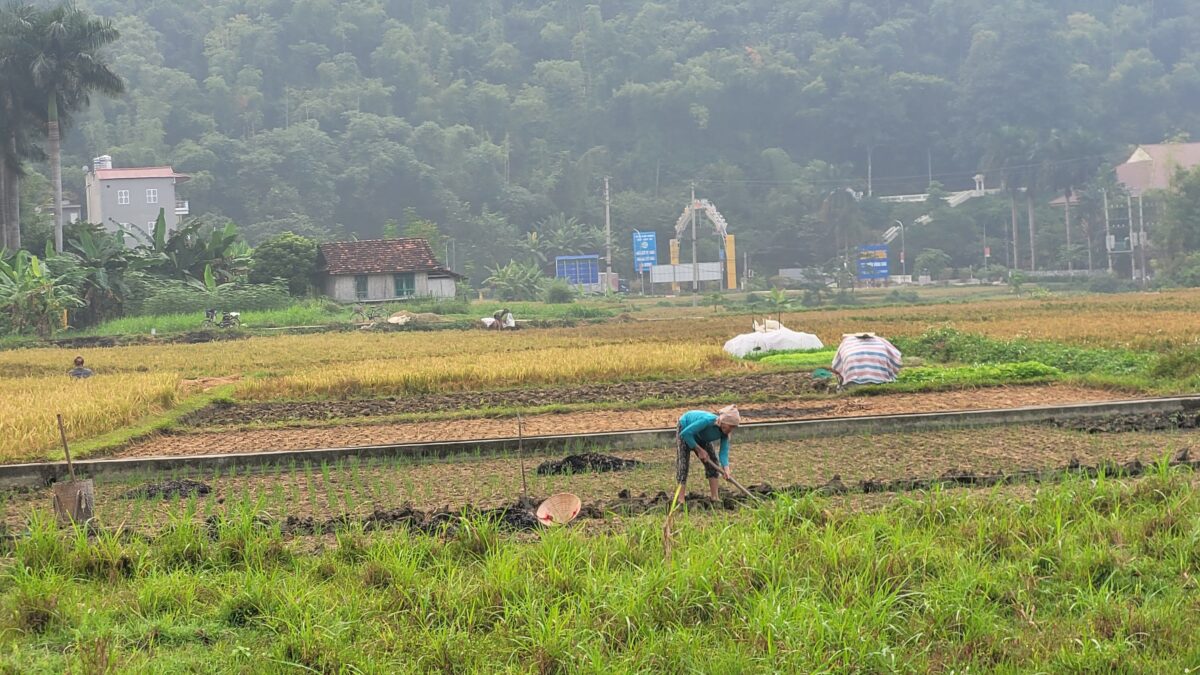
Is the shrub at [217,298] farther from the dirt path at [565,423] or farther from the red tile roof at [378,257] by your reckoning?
the dirt path at [565,423]

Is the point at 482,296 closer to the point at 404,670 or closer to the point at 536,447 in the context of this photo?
the point at 536,447

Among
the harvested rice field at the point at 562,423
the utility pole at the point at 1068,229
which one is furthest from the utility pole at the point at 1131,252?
the harvested rice field at the point at 562,423

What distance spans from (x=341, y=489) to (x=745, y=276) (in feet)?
274

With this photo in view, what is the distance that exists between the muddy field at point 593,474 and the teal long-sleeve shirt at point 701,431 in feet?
4.00

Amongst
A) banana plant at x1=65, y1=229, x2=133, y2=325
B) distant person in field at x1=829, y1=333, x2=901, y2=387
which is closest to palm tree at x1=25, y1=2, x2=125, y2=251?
banana plant at x1=65, y1=229, x2=133, y2=325

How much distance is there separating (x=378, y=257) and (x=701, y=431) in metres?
47.6

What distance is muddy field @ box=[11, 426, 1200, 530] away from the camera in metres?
9.99

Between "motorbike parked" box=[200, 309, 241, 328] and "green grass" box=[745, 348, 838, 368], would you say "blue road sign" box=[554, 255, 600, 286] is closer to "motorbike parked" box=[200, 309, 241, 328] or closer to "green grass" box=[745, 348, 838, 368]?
"motorbike parked" box=[200, 309, 241, 328]

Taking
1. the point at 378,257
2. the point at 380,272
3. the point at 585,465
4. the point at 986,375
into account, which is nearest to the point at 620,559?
the point at 585,465

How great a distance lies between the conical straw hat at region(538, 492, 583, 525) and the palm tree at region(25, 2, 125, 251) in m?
41.9

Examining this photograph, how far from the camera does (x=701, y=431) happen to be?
8.84 m

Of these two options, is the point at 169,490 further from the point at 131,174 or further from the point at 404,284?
the point at 131,174

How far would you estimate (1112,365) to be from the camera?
1897cm

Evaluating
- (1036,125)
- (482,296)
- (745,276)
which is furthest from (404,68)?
(1036,125)
